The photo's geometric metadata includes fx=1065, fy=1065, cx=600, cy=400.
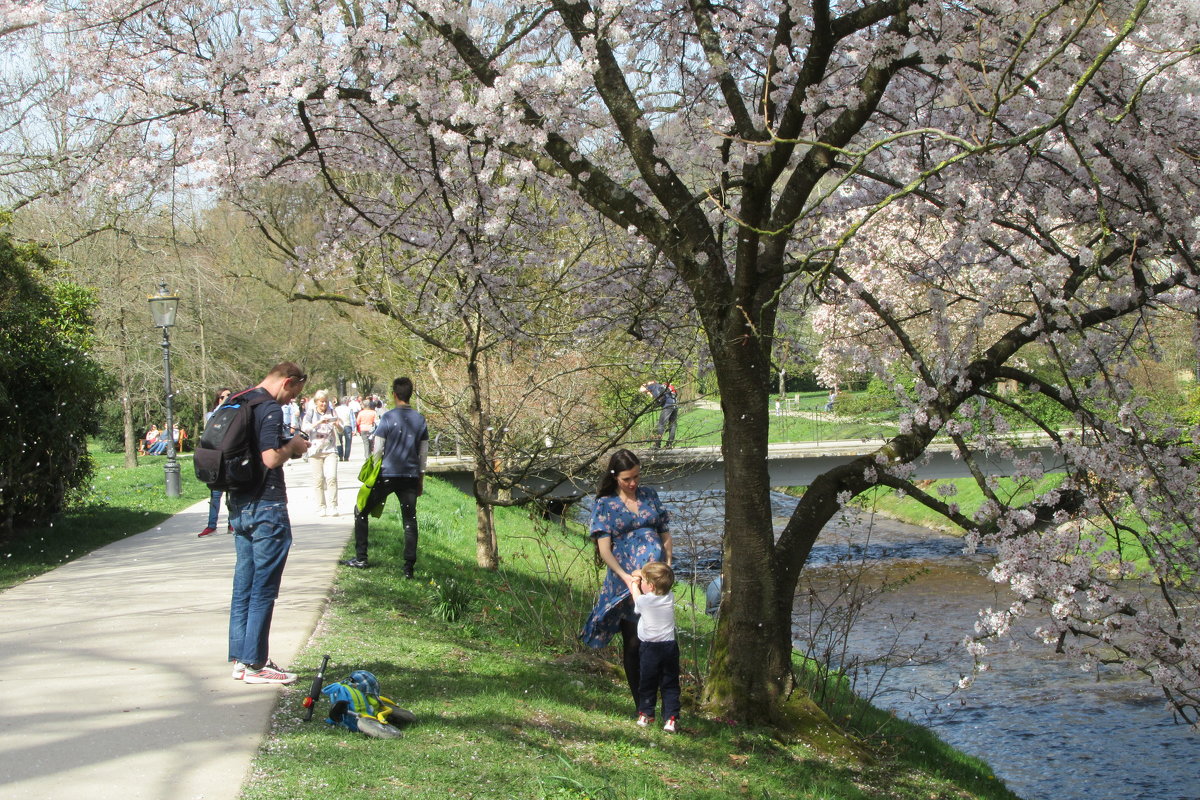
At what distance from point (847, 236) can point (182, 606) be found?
6.01 m

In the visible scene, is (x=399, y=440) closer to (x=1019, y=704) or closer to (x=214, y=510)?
(x=214, y=510)

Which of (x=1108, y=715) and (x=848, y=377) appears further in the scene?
(x=1108, y=715)

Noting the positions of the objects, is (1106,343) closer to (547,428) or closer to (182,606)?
(547,428)

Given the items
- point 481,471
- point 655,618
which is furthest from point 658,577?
point 481,471

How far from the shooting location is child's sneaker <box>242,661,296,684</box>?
233 inches

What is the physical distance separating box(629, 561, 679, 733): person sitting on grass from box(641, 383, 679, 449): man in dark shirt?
2.46 meters

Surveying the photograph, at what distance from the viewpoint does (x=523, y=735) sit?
5.67m

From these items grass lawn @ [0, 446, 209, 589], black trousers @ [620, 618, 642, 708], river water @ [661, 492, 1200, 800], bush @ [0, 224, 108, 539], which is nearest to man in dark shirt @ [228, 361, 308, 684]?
black trousers @ [620, 618, 642, 708]

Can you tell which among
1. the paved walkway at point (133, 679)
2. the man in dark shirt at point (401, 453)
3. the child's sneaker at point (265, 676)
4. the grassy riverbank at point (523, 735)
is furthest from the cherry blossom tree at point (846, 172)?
the paved walkway at point (133, 679)

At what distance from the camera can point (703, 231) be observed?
705 centimetres

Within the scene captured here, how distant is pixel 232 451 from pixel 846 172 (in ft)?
13.7

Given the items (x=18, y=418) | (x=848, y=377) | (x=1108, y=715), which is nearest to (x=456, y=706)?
(x=848, y=377)

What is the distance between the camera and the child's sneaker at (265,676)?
19.4 feet

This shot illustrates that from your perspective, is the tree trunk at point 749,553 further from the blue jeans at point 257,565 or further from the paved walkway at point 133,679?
the blue jeans at point 257,565
